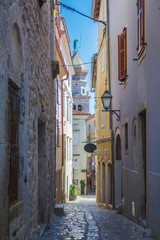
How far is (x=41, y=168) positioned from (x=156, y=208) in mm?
3106

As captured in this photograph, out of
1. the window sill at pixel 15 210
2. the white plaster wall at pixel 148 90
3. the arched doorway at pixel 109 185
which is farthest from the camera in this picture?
the arched doorway at pixel 109 185

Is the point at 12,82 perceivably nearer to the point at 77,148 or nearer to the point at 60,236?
the point at 60,236

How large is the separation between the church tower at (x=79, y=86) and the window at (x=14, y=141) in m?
60.9

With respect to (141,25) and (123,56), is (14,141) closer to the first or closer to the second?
(141,25)

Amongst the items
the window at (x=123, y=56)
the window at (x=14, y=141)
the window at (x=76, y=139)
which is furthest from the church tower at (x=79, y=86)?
the window at (x=14, y=141)

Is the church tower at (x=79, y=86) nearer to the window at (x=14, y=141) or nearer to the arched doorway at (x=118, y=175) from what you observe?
the arched doorway at (x=118, y=175)

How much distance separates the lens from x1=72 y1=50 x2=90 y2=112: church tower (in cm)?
6674

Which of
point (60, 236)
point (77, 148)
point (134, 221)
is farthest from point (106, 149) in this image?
point (77, 148)

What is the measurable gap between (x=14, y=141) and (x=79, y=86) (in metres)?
64.7

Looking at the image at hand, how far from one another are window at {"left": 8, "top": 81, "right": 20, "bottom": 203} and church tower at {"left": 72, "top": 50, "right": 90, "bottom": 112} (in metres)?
60.9

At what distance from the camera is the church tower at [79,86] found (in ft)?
219

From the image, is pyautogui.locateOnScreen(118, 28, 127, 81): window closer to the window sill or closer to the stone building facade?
the stone building facade

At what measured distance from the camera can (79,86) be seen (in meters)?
69.6

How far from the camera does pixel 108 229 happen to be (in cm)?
900
